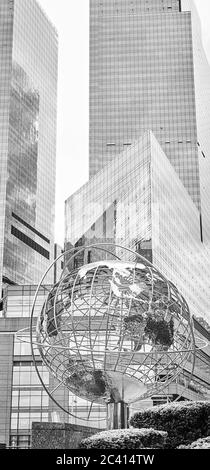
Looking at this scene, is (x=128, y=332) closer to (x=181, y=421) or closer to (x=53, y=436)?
(x=181, y=421)

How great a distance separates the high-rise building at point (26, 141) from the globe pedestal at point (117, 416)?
101m

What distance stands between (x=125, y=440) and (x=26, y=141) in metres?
130

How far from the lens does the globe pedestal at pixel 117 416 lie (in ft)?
86.3

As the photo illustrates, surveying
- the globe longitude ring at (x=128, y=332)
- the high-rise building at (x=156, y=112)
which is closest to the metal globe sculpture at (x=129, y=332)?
the globe longitude ring at (x=128, y=332)

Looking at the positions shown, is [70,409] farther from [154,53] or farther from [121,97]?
[154,53]

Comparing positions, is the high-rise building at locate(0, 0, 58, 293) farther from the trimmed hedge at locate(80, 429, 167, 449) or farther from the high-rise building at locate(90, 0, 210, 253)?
the trimmed hedge at locate(80, 429, 167, 449)

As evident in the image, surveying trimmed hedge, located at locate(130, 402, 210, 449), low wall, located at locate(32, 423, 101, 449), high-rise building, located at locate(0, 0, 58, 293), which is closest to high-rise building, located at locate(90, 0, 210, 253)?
high-rise building, located at locate(0, 0, 58, 293)

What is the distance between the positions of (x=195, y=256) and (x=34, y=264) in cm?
3228

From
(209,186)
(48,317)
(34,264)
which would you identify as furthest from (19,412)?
(209,186)

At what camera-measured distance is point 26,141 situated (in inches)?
5812

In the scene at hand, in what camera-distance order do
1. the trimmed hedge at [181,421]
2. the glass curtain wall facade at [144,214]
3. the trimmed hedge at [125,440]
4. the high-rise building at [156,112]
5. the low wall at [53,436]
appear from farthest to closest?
the high-rise building at [156,112]
the glass curtain wall facade at [144,214]
the low wall at [53,436]
the trimmed hedge at [181,421]
the trimmed hedge at [125,440]

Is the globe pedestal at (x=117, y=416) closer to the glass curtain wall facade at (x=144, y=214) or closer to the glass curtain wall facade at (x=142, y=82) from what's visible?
the glass curtain wall facade at (x=144, y=214)

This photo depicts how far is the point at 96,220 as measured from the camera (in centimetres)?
11019

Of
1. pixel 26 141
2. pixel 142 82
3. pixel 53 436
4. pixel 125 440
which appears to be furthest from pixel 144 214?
pixel 125 440
